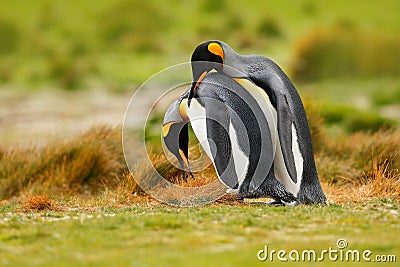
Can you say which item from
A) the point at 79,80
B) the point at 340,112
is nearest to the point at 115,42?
the point at 79,80

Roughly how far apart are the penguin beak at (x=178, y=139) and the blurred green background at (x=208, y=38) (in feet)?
13.3

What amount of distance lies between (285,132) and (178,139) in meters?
1.04

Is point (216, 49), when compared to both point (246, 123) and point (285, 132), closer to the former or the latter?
point (246, 123)

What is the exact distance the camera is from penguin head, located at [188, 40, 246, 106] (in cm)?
625

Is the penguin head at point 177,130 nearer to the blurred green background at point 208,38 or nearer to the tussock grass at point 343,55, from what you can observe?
the blurred green background at point 208,38

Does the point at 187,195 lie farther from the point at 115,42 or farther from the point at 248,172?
the point at 115,42

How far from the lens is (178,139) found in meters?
6.71

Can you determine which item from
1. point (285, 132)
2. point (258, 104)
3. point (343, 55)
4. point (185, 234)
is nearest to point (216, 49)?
point (258, 104)

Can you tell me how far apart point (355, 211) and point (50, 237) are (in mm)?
2153

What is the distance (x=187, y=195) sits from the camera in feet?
21.3

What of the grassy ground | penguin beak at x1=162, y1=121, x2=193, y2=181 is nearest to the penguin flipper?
the grassy ground

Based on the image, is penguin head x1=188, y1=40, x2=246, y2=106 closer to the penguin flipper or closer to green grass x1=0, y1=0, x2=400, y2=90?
the penguin flipper

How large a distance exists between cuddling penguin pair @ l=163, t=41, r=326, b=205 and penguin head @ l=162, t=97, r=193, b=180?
0.10 meters

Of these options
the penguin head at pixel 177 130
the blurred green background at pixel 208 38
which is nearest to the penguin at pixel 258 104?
the penguin head at pixel 177 130
